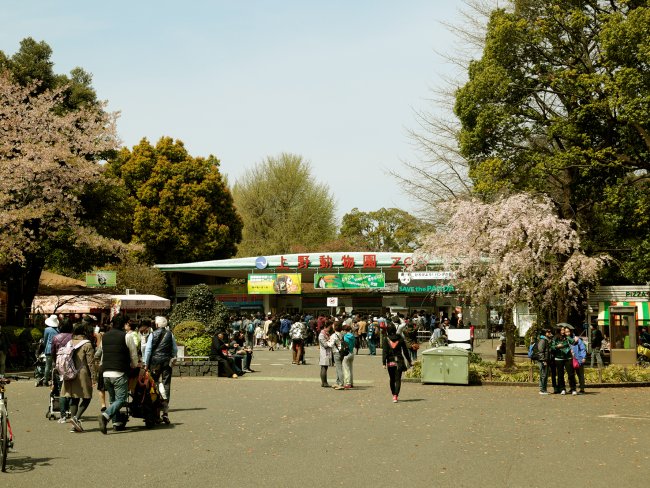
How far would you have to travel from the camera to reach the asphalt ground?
925cm

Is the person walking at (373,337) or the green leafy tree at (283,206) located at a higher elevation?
the green leafy tree at (283,206)

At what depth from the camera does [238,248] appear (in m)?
73.9

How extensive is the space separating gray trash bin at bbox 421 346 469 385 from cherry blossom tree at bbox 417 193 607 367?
443cm

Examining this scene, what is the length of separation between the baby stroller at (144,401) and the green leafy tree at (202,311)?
569 inches

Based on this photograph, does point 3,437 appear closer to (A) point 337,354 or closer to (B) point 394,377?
(B) point 394,377

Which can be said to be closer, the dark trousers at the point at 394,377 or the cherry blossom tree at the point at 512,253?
the dark trousers at the point at 394,377

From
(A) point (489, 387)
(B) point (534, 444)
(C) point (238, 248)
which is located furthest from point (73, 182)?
(C) point (238, 248)

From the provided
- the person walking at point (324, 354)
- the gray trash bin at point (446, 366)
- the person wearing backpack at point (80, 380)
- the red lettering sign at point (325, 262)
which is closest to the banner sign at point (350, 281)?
the red lettering sign at point (325, 262)

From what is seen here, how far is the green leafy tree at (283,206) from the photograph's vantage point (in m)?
Answer: 74.1

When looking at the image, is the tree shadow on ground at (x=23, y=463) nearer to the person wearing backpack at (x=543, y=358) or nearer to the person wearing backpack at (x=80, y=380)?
the person wearing backpack at (x=80, y=380)

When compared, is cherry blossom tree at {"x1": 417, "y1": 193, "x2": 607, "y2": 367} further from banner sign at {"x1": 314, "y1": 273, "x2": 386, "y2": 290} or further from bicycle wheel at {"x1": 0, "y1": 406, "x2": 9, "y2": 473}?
banner sign at {"x1": 314, "y1": 273, "x2": 386, "y2": 290}

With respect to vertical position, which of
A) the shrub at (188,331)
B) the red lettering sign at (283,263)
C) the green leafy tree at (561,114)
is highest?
the green leafy tree at (561,114)

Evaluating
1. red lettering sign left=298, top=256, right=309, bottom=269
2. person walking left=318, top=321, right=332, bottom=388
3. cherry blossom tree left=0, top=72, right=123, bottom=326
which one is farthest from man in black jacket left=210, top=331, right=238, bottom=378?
red lettering sign left=298, top=256, right=309, bottom=269

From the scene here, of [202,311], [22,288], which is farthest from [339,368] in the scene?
[22,288]
